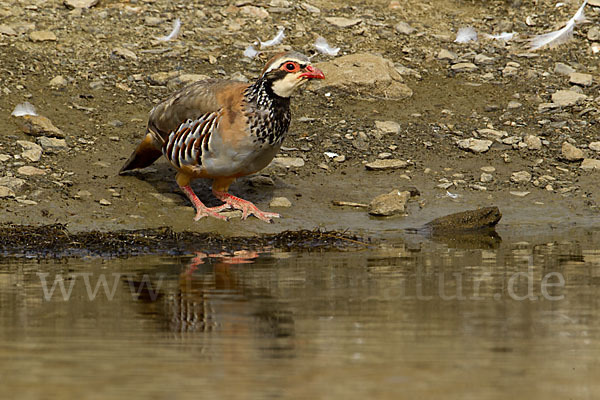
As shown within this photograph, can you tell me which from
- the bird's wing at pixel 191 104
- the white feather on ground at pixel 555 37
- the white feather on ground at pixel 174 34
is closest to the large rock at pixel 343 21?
the white feather on ground at pixel 174 34

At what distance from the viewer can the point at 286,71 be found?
8.63 metres

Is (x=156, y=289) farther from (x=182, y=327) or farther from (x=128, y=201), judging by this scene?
(x=128, y=201)

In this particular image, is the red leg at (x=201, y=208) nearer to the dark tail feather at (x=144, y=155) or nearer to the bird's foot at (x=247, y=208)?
the bird's foot at (x=247, y=208)

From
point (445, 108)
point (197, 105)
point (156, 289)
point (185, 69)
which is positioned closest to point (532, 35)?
point (445, 108)

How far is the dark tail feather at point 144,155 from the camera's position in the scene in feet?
30.7

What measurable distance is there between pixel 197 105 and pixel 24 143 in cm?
201

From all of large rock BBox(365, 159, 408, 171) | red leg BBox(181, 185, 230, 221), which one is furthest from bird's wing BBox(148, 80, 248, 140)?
large rock BBox(365, 159, 408, 171)

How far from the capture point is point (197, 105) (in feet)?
28.9

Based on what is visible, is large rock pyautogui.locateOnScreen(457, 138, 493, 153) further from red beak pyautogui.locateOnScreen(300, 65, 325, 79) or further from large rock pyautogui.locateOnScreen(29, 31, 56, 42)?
large rock pyautogui.locateOnScreen(29, 31, 56, 42)

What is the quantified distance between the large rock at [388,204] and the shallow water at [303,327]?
65.8 inches

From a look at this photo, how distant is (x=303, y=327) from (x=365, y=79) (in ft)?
22.4

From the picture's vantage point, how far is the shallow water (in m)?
4.01

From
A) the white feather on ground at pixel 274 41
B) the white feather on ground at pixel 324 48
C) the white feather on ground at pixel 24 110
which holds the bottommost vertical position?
the white feather on ground at pixel 24 110

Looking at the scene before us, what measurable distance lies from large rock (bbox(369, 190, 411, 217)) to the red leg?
1316 mm
